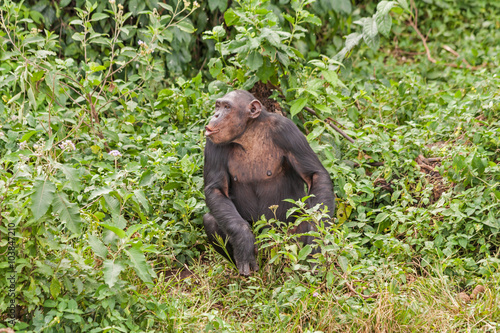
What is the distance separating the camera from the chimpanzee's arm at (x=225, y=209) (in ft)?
14.2

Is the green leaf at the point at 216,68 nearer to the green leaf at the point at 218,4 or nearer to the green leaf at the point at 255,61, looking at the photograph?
the green leaf at the point at 255,61

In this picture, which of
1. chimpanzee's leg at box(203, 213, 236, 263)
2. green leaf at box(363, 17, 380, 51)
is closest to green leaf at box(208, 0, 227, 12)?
green leaf at box(363, 17, 380, 51)

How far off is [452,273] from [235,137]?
1754 millimetres

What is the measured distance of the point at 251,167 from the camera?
4684mm

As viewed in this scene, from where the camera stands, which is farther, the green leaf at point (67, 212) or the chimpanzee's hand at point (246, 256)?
the chimpanzee's hand at point (246, 256)

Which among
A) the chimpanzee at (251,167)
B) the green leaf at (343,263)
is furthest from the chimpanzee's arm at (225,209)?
the green leaf at (343,263)

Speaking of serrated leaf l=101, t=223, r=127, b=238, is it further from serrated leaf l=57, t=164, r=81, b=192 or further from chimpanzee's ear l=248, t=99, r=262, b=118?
chimpanzee's ear l=248, t=99, r=262, b=118

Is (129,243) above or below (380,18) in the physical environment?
below

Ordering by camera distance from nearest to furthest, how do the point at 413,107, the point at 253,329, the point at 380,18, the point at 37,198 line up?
1. the point at 37,198
2. the point at 253,329
3. the point at 380,18
4. the point at 413,107

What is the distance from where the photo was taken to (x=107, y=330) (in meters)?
3.39

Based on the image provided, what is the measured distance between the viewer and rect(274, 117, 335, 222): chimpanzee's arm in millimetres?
4598

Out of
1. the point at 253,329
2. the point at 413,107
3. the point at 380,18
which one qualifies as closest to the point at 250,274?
the point at 253,329

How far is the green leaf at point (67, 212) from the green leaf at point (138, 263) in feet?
0.99

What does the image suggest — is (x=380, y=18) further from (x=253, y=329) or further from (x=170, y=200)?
(x=253, y=329)
